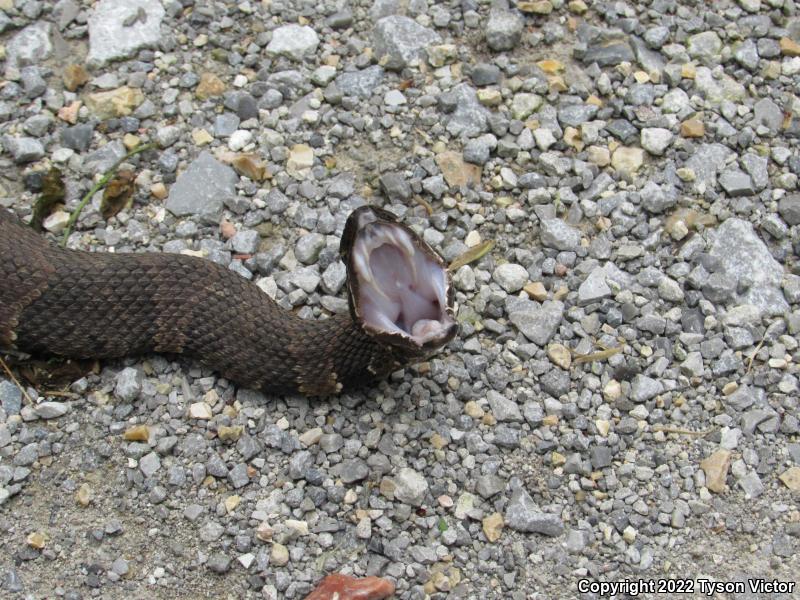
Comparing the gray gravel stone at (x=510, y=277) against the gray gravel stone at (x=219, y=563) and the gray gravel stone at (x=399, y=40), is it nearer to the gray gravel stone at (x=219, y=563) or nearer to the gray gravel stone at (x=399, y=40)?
the gray gravel stone at (x=399, y=40)

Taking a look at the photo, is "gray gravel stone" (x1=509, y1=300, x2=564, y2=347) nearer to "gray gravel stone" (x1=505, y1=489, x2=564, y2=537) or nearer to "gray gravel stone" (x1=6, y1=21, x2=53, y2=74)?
"gray gravel stone" (x1=505, y1=489, x2=564, y2=537)

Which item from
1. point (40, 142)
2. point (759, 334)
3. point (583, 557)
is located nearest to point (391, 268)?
point (583, 557)

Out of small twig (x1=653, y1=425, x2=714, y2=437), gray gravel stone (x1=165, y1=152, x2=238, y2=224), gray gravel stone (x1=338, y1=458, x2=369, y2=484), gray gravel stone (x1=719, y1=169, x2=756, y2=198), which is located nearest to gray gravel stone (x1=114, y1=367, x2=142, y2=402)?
gray gravel stone (x1=165, y1=152, x2=238, y2=224)

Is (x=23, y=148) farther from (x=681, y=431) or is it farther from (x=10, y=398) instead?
(x=681, y=431)

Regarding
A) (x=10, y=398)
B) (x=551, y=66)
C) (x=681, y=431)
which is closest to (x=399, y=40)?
(x=551, y=66)

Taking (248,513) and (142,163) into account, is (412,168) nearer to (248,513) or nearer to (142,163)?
(142,163)

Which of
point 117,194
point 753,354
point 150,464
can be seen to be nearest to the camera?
point 150,464
